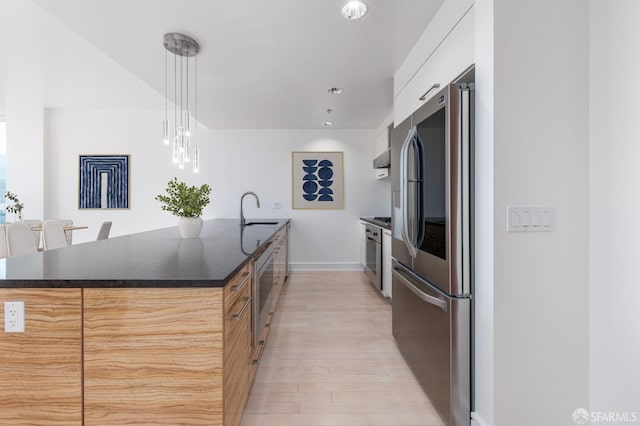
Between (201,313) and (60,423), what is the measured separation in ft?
2.08

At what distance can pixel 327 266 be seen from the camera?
5.29 m

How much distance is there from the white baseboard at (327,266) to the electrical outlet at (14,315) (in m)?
4.27

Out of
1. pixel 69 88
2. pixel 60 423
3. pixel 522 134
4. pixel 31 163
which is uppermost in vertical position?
pixel 69 88

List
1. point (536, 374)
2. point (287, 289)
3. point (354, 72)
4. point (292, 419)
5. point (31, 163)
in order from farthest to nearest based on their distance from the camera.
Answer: point (31, 163), point (287, 289), point (354, 72), point (292, 419), point (536, 374)

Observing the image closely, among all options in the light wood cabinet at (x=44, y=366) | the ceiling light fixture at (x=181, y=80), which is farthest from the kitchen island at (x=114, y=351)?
the ceiling light fixture at (x=181, y=80)

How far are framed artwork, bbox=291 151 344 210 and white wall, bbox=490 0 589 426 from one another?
13.0 ft

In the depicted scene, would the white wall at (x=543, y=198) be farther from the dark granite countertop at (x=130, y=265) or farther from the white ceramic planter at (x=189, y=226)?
the white ceramic planter at (x=189, y=226)

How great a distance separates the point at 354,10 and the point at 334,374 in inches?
96.2

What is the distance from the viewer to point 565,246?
4.47 feet

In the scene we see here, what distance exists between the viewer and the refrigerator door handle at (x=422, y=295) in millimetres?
1523

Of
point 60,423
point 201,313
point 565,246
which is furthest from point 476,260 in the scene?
point 60,423

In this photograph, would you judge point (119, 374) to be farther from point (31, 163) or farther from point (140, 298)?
point (31, 163)

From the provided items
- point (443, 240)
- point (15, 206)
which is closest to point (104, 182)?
point (15, 206)

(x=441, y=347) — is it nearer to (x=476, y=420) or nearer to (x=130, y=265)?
(x=476, y=420)
